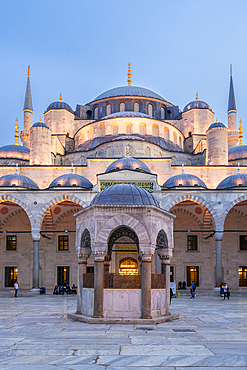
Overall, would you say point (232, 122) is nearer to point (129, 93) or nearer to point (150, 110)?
point (150, 110)

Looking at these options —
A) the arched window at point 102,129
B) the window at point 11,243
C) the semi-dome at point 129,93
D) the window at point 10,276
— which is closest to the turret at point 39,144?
the window at point 11,243

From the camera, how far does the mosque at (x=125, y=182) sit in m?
19.7

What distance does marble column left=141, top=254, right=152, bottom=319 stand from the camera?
8.36 metres

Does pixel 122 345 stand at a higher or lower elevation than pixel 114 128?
lower

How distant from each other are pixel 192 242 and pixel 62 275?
7.28 metres

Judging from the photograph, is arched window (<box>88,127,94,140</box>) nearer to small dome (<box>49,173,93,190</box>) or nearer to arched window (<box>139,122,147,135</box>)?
arched window (<box>139,122,147,135</box>)

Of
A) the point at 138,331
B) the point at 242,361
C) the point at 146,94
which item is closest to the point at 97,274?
the point at 138,331

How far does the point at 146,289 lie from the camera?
8383mm

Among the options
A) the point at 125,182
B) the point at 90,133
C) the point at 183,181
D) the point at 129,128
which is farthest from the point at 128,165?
the point at 90,133

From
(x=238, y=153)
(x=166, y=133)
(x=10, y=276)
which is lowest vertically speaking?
(x=10, y=276)

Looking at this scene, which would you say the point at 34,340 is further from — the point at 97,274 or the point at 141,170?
the point at 141,170

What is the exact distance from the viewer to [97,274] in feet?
27.7

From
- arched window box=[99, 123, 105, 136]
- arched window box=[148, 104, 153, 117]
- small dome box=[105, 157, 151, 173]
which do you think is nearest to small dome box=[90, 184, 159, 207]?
small dome box=[105, 157, 151, 173]

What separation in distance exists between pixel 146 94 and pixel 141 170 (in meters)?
13.2
